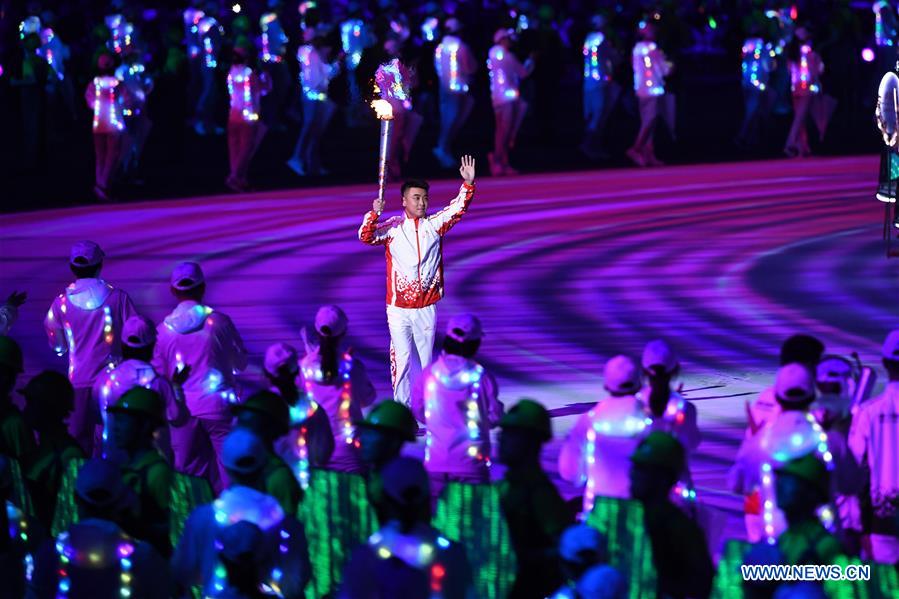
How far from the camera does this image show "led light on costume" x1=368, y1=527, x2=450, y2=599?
8055 mm

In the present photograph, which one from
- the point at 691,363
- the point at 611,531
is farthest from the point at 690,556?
the point at 691,363

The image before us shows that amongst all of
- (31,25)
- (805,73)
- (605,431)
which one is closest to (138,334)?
(605,431)

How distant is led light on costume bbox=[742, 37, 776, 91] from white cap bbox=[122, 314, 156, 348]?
73.8ft

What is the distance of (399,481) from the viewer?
26.7 ft

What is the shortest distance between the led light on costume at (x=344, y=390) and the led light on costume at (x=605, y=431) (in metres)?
2.34

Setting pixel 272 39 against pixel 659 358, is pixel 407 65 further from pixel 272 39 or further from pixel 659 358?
pixel 659 358

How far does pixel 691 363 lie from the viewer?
17.5 metres

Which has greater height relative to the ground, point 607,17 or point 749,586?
point 607,17

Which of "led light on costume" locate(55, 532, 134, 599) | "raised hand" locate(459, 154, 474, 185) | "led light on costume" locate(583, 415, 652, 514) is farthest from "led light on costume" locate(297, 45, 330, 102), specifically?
"led light on costume" locate(55, 532, 134, 599)

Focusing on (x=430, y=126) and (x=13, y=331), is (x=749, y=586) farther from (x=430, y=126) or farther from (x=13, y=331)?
(x=430, y=126)

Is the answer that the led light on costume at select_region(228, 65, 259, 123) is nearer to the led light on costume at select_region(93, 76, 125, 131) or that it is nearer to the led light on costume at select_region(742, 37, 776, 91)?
the led light on costume at select_region(93, 76, 125, 131)

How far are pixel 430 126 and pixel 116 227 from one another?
36.9 feet

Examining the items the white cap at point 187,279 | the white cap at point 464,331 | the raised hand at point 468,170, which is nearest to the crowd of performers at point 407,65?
the raised hand at point 468,170

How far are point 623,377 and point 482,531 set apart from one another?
1501mm
